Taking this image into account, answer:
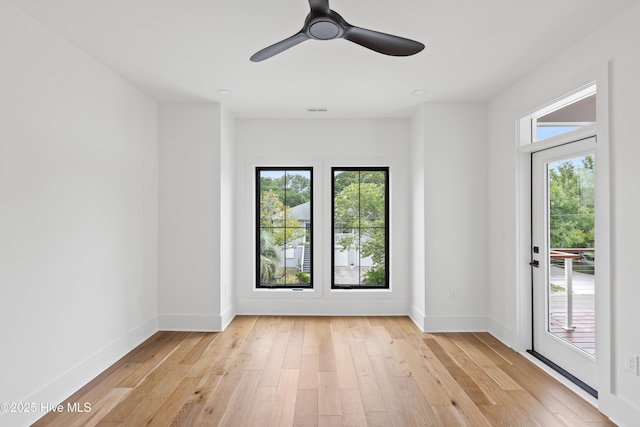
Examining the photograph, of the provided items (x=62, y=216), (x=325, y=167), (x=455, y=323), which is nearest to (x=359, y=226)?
(x=325, y=167)

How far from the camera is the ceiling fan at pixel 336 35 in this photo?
1.89 meters

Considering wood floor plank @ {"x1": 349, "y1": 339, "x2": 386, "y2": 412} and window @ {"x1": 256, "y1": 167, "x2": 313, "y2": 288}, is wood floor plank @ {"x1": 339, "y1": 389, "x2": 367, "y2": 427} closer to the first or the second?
wood floor plank @ {"x1": 349, "y1": 339, "x2": 386, "y2": 412}

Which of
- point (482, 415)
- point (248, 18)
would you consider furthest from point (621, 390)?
point (248, 18)

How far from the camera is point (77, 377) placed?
9.18ft

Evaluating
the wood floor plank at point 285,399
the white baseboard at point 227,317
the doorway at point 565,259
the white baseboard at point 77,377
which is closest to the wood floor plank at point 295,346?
the wood floor plank at point 285,399

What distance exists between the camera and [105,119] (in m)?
3.22

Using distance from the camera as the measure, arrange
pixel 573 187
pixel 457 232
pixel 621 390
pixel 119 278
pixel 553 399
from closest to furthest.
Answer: pixel 621 390 < pixel 553 399 < pixel 573 187 < pixel 119 278 < pixel 457 232

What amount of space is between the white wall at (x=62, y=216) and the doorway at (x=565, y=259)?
12.7 ft

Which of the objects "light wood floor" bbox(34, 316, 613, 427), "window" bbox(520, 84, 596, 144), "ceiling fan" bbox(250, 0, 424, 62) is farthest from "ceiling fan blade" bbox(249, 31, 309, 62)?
"light wood floor" bbox(34, 316, 613, 427)

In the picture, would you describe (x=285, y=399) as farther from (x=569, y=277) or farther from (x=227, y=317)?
(x=569, y=277)

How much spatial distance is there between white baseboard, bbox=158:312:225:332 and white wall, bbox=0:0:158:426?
39 cm

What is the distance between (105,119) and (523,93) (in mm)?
3893

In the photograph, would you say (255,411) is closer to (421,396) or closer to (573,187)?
(421,396)

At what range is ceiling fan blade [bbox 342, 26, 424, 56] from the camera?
2023 mm
